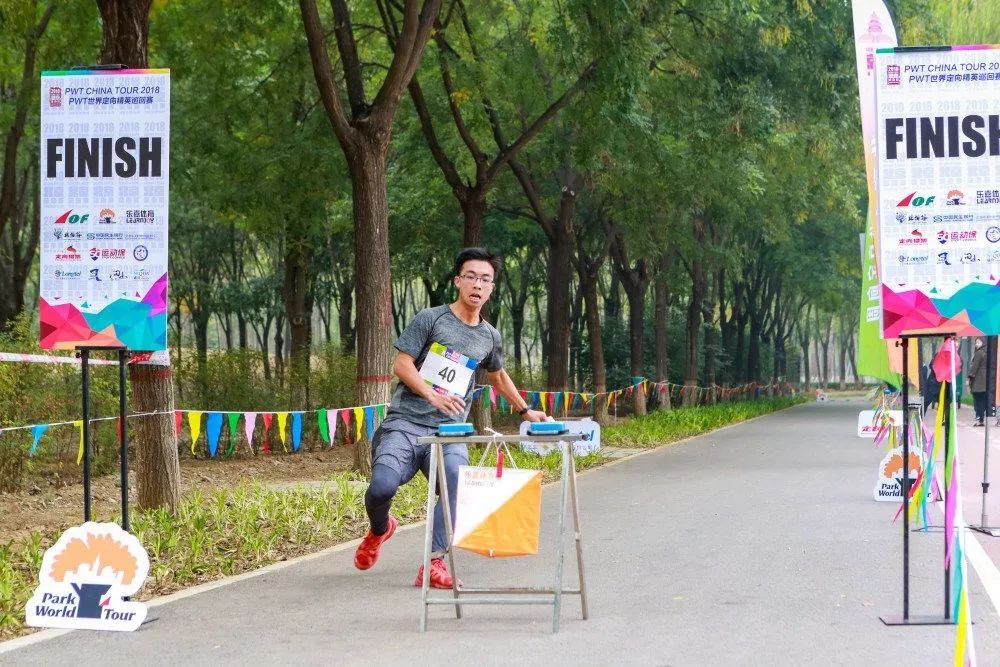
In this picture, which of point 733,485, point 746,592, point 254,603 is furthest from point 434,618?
point 733,485

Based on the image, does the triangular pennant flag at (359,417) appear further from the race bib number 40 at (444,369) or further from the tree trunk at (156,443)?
the race bib number 40 at (444,369)

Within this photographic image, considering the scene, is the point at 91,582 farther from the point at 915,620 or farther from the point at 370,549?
A: the point at 915,620

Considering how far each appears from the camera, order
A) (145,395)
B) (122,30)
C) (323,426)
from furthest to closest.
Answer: (323,426) → (145,395) → (122,30)

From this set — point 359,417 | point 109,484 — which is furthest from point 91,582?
point 109,484

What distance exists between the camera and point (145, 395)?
1027cm

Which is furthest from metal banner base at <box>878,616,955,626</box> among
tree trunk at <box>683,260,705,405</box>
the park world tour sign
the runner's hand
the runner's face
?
tree trunk at <box>683,260,705,405</box>

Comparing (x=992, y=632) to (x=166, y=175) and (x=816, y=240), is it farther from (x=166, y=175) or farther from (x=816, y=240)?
(x=816, y=240)

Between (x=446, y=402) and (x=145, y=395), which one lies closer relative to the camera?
(x=446, y=402)

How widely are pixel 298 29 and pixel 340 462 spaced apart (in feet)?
19.7

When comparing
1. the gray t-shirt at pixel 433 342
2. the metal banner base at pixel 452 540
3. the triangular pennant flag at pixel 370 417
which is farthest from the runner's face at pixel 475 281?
the triangular pennant flag at pixel 370 417

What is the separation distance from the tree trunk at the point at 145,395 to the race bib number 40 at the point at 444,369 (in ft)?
11.5

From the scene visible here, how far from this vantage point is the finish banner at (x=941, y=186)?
6.49 metres

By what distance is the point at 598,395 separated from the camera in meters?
27.8

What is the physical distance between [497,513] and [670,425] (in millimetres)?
20391
